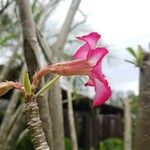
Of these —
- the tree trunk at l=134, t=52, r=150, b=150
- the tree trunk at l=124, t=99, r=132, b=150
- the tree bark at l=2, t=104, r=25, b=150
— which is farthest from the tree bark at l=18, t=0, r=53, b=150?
the tree bark at l=2, t=104, r=25, b=150

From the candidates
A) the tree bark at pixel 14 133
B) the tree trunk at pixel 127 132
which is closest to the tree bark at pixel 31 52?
the tree trunk at pixel 127 132

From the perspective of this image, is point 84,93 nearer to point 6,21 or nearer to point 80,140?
point 6,21

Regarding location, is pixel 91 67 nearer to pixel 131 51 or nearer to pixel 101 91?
pixel 101 91

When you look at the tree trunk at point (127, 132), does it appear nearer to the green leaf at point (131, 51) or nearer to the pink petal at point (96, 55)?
the green leaf at point (131, 51)

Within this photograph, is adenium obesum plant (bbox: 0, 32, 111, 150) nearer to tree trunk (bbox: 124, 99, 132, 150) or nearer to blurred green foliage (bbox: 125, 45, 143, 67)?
blurred green foliage (bbox: 125, 45, 143, 67)

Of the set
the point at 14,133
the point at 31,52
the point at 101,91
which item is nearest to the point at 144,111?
the point at 31,52

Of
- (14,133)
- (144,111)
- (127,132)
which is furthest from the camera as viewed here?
(14,133)
